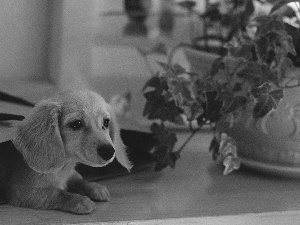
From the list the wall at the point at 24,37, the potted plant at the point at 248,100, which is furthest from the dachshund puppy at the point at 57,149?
the wall at the point at 24,37

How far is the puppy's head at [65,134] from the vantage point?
1.95ft

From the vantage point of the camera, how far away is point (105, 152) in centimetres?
60

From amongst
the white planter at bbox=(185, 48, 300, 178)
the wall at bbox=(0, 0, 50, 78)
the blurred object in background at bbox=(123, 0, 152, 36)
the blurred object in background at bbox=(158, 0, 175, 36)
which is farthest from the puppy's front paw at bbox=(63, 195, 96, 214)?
the blurred object in background at bbox=(158, 0, 175, 36)

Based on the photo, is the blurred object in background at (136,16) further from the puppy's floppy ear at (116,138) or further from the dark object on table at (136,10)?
the puppy's floppy ear at (116,138)

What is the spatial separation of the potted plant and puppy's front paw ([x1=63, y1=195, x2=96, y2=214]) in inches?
6.9

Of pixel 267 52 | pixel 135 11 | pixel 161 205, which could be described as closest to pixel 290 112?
pixel 267 52

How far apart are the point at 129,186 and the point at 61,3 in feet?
1.39

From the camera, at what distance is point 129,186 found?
0.74 meters

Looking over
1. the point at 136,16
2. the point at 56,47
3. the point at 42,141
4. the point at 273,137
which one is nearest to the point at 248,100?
the point at 273,137

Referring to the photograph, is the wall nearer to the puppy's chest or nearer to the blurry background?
the blurry background

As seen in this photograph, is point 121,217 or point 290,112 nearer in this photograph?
point 121,217

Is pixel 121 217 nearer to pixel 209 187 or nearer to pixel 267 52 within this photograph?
pixel 209 187

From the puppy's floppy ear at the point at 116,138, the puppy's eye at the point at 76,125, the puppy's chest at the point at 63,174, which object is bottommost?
the puppy's chest at the point at 63,174

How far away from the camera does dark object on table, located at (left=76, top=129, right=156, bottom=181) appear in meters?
0.76
